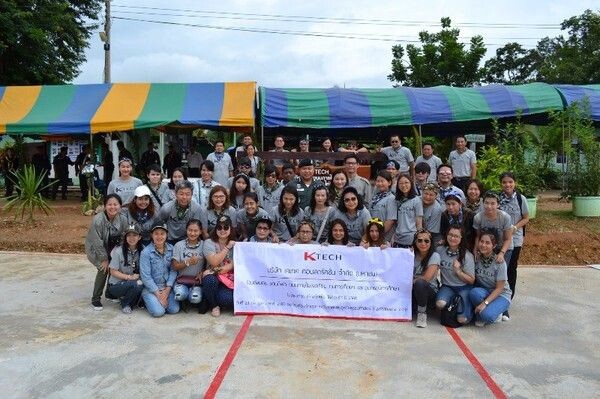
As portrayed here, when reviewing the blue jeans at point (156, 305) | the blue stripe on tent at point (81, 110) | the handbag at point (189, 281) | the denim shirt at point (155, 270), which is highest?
the blue stripe on tent at point (81, 110)

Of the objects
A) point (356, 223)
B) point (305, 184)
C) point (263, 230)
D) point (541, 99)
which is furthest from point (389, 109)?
point (263, 230)

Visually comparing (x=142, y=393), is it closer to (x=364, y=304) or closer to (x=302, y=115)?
(x=364, y=304)

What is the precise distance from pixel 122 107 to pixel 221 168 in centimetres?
Answer: 472

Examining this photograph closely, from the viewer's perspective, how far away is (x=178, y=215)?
18.9ft

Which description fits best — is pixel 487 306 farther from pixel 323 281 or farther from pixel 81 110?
pixel 81 110

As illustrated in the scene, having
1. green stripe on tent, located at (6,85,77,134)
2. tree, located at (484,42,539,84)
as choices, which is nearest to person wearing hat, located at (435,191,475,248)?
green stripe on tent, located at (6,85,77,134)

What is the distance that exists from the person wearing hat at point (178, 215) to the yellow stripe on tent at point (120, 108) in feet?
21.8

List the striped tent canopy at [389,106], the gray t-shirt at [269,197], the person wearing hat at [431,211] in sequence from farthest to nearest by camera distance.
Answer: the striped tent canopy at [389,106], the gray t-shirt at [269,197], the person wearing hat at [431,211]

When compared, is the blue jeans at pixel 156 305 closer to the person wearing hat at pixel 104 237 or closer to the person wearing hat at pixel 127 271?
the person wearing hat at pixel 127 271

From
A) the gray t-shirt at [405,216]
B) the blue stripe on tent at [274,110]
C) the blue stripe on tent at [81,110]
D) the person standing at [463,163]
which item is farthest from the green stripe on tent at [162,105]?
the gray t-shirt at [405,216]

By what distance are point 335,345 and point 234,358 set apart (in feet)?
2.94

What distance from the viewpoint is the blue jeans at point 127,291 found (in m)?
5.37

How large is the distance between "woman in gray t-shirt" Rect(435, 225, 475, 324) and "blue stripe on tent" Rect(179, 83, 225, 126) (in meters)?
7.54

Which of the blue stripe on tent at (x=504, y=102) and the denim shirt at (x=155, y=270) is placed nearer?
the denim shirt at (x=155, y=270)
